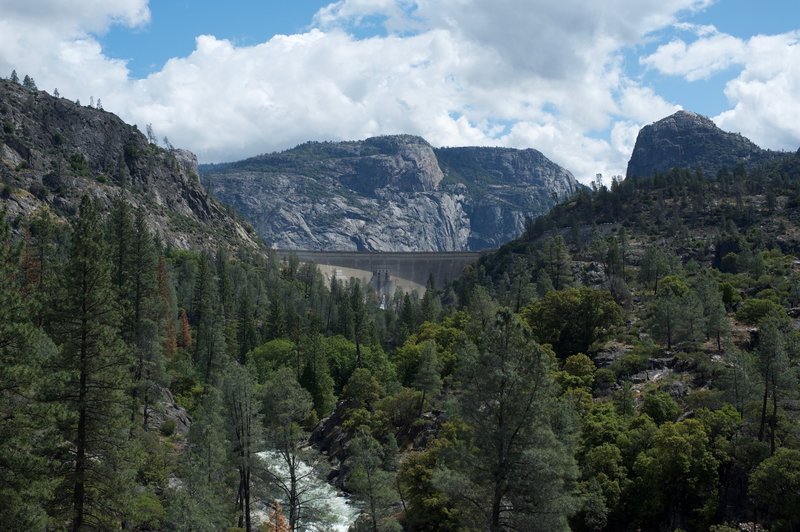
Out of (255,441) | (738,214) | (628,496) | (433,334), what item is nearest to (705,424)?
(628,496)

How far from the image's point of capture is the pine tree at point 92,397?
28.3m

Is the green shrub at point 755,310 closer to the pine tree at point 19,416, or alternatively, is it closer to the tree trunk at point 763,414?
the tree trunk at point 763,414

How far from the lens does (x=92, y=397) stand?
2856 cm

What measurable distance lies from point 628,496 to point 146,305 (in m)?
42.6

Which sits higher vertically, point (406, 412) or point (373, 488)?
point (373, 488)

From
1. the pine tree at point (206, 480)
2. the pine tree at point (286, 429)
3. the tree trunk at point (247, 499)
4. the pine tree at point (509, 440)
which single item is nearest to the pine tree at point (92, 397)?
the pine tree at point (206, 480)

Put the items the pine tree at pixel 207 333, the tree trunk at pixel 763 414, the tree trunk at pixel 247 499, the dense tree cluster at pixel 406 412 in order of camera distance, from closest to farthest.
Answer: the dense tree cluster at pixel 406 412 → the tree trunk at pixel 247 499 → the tree trunk at pixel 763 414 → the pine tree at pixel 207 333

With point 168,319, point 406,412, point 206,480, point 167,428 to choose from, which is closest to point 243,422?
point 206,480

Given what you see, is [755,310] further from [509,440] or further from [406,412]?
[509,440]

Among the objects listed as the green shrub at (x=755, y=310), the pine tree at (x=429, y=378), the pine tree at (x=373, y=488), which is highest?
the green shrub at (x=755, y=310)

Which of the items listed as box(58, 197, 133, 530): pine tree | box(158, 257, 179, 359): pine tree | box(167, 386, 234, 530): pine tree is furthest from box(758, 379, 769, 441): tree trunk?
box(158, 257, 179, 359): pine tree

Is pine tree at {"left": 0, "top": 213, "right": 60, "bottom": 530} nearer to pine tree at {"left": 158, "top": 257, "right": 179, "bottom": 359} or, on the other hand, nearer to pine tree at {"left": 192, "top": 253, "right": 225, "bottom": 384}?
pine tree at {"left": 192, "top": 253, "right": 225, "bottom": 384}

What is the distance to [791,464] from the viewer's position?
4109cm

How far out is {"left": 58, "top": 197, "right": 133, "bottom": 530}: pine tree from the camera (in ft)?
93.0
